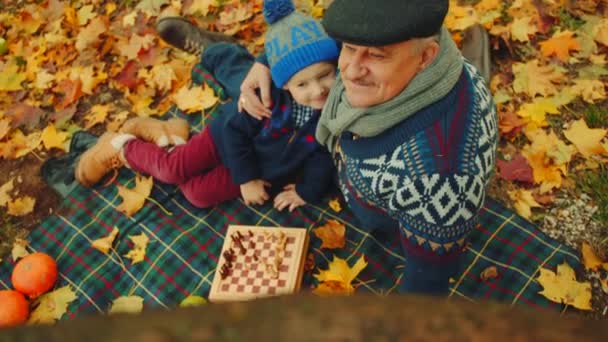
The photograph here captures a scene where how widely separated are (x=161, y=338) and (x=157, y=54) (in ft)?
14.3

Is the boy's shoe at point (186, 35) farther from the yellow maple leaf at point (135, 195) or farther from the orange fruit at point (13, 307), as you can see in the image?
the orange fruit at point (13, 307)

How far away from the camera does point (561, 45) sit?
3.51m

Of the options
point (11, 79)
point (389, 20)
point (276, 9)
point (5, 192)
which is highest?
point (389, 20)

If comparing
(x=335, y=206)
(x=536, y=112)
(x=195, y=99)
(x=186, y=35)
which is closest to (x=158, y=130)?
(x=195, y=99)

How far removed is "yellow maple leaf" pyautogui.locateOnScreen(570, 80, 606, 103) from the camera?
10.6ft

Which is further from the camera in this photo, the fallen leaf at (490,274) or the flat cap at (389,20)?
the fallen leaf at (490,274)

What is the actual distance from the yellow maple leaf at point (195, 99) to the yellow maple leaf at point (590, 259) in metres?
2.69

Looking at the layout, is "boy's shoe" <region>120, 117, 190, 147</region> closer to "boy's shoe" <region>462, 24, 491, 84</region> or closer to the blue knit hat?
the blue knit hat

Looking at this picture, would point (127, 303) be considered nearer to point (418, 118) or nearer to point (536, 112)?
point (418, 118)

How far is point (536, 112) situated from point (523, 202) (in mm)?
684

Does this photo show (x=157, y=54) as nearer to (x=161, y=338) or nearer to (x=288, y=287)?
(x=288, y=287)

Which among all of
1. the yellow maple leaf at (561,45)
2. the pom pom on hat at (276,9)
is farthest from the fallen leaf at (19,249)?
the yellow maple leaf at (561,45)

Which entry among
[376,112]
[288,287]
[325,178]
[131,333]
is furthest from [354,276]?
[131,333]

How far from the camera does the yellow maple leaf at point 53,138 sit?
3.90 metres
